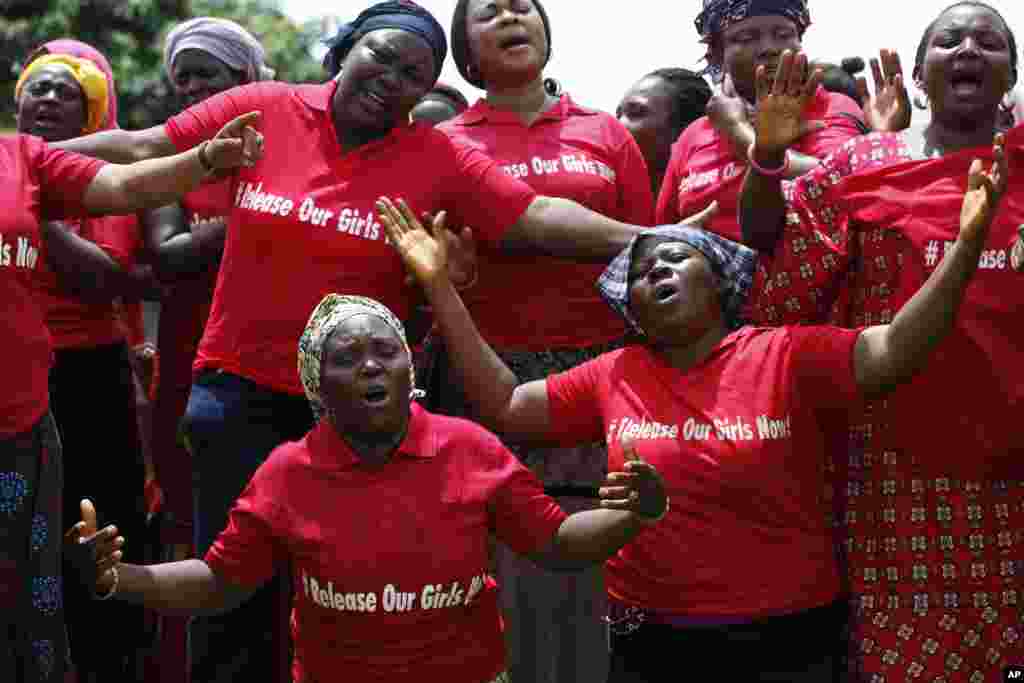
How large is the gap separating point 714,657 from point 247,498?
1236mm

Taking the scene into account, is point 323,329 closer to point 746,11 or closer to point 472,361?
point 472,361

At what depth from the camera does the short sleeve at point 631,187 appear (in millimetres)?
5387

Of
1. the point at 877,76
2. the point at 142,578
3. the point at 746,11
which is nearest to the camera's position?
the point at 142,578

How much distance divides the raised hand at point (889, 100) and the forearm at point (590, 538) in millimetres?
1527

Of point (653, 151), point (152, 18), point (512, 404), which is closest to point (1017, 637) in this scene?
point (512, 404)

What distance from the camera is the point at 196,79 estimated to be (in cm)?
604

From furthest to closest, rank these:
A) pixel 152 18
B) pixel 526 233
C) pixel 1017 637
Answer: pixel 152 18, pixel 526 233, pixel 1017 637

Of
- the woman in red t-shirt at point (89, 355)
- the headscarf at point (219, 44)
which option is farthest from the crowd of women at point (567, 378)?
the headscarf at point (219, 44)

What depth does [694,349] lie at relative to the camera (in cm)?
441

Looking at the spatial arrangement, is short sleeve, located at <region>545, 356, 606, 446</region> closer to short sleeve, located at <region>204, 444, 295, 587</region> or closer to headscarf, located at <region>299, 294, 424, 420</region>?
headscarf, located at <region>299, 294, 424, 420</region>

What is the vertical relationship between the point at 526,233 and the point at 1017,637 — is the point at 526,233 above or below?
above

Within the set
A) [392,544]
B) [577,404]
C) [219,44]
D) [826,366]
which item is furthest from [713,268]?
[219,44]

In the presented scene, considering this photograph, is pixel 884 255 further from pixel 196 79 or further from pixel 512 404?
pixel 196 79

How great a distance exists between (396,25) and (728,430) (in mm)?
1572
